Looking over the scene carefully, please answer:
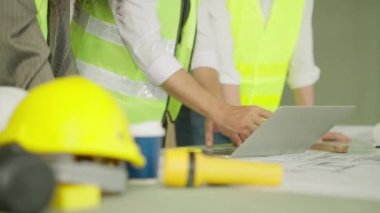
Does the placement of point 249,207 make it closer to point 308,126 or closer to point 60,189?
point 60,189

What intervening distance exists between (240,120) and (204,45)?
1.33 feet

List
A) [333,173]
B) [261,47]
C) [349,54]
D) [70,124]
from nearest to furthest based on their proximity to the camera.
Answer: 1. [70,124]
2. [333,173]
3. [261,47]
4. [349,54]

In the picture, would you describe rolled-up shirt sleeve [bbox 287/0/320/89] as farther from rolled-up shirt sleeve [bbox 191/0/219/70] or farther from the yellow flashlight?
the yellow flashlight

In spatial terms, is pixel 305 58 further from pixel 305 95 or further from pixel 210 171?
pixel 210 171

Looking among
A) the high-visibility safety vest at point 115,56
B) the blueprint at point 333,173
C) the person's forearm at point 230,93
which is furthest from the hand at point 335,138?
the high-visibility safety vest at point 115,56

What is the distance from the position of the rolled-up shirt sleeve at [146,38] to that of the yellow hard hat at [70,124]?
611 mm

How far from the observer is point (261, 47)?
1595 millimetres

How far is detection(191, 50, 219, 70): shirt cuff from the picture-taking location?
146 centimetres

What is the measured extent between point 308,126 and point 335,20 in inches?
69.6

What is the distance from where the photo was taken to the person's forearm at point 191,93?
1139 mm

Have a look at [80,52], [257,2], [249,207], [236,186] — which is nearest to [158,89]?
[80,52]

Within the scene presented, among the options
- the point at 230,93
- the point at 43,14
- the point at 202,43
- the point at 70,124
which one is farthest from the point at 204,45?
the point at 70,124

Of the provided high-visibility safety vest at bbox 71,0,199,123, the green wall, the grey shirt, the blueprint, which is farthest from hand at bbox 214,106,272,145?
the green wall

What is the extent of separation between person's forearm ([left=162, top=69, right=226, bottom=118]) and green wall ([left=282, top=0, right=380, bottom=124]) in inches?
63.5
